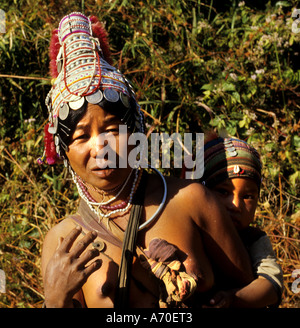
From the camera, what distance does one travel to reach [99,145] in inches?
77.9

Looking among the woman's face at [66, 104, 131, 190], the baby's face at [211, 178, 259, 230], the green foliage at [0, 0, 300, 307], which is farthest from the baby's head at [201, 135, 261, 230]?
the green foliage at [0, 0, 300, 307]

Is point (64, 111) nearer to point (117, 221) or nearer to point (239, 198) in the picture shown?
point (117, 221)

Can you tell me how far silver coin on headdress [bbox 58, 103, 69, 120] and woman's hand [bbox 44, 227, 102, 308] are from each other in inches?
21.0

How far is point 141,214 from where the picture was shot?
210cm

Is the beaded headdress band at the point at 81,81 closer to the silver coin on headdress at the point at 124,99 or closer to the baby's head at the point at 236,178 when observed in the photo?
the silver coin on headdress at the point at 124,99

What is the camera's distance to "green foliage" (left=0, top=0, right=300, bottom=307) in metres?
4.21

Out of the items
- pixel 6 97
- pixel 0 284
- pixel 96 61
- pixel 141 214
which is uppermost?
pixel 6 97

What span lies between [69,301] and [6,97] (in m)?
3.44

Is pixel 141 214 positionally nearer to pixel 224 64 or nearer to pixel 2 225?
pixel 2 225

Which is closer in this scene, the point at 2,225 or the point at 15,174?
the point at 2,225

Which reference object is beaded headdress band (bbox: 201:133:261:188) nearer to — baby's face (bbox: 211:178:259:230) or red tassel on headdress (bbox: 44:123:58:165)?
baby's face (bbox: 211:178:259:230)

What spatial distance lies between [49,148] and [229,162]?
92 centimetres

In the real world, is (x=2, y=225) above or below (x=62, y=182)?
below
